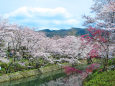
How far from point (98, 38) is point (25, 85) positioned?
10416 millimetres

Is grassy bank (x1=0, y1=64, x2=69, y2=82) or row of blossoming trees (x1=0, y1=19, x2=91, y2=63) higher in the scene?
row of blossoming trees (x1=0, y1=19, x2=91, y2=63)

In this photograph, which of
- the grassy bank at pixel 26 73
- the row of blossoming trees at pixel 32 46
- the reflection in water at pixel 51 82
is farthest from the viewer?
the row of blossoming trees at pixel 32 46

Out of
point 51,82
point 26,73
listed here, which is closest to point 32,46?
point 26,73

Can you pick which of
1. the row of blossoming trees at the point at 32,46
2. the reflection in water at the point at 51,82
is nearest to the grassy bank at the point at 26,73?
the reflection in water at the point at 51,82

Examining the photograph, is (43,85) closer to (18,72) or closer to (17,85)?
(17,85)

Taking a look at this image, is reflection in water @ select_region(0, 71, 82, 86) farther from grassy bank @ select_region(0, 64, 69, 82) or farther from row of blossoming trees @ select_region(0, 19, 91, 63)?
row of blossoming trees @ select_region(0, 19, 91, 63)

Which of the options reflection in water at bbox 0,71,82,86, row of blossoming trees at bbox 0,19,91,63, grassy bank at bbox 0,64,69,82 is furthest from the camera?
row of blossoming trees at bbox 0,19,91,63

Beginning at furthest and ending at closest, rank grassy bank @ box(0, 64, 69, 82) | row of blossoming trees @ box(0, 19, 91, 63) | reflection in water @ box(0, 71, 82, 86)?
row of blossoming trees @ box(0, 19, 91, 63)
grassy bank @ box(0, 64, 69, 82)
reflection in water @ box(0, 71, 82, 86)

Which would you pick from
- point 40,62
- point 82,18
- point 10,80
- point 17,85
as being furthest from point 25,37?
point 82,18

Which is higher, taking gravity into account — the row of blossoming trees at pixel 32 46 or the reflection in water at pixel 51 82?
the row of blossoming trees at pixel 32 46

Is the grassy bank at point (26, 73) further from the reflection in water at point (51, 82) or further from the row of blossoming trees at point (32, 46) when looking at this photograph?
the row of blossoming trees at point (32, 46)

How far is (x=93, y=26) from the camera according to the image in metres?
11.3

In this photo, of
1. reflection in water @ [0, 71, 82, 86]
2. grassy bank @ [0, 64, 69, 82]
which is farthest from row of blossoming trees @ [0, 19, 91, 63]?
reflection in water @ [0, 71, 82, 86]

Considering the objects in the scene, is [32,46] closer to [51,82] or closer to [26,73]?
[26,73]
